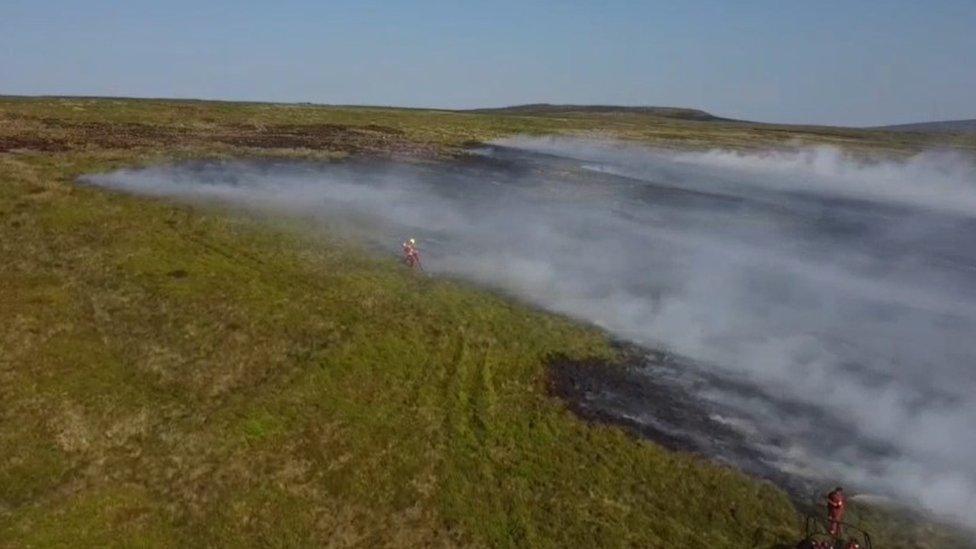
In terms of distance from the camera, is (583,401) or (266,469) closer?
(266,469)

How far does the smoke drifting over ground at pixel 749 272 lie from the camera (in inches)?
1132

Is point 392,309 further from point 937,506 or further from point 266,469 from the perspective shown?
point 937,506

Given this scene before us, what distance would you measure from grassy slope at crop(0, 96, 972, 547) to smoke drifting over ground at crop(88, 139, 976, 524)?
5092mm

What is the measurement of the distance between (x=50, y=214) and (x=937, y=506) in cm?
5074

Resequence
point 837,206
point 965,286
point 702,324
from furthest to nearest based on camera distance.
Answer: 1. point 837,206
2. point 965,286
3. point 702,324

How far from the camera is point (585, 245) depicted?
55656 mm

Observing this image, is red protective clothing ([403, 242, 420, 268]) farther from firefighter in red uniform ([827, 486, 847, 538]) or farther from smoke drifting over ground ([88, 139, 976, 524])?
firefighter in red uniform ([827, 486, 847, 538])

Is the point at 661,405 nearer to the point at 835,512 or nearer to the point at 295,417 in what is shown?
the point at 835,512

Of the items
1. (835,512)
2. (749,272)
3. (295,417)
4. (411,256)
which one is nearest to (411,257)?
(411,256)

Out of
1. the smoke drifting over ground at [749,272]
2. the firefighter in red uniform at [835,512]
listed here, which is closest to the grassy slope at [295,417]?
the firefighter in red uniform at [835,512]

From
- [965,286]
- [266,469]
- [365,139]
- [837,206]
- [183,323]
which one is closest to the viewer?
[266,469]

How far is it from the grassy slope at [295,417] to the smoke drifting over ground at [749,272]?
509cm

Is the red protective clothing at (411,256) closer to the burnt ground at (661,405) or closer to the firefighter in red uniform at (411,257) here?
the firefighter in red uniform at (411,257)

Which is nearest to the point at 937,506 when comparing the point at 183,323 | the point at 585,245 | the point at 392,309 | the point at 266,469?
the point at 266,469
